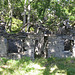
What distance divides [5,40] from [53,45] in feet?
14.5

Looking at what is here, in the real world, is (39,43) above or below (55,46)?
above

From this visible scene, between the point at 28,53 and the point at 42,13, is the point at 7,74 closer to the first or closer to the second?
the point at 28,53

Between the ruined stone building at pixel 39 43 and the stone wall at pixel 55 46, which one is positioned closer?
the ruined stone building at pixel 39 43

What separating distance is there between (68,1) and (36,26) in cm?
573

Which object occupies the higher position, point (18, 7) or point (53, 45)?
point (18, 7)

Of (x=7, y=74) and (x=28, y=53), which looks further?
(x=28, y=53)

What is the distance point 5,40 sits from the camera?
9805 mm

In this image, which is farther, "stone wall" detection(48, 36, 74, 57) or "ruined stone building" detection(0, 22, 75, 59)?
"stone wall" detection(48, 36, 74, 57)

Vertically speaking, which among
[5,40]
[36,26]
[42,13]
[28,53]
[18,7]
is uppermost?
[18,7]

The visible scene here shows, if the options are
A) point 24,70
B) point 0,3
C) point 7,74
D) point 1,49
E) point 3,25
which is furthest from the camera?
point 0,3

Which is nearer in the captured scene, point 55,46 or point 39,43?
point 55,46

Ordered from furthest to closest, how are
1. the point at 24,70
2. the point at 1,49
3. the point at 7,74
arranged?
the point at 1,49, the point at 24,70, the point at 7,74

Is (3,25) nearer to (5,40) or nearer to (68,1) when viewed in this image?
(5,40)

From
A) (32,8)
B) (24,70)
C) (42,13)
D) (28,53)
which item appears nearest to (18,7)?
(32,8)
